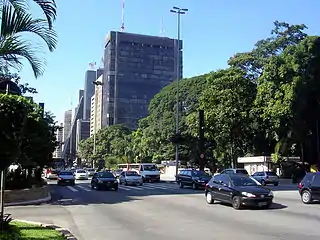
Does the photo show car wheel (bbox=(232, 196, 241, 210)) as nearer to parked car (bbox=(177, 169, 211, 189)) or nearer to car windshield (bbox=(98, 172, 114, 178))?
parked car (bbox=(177, 169, 211, 189))

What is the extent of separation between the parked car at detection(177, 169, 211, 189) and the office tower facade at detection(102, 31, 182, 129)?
66067 millimetres

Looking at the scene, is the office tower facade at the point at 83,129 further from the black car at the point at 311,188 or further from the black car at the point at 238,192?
the black car at the point at 311,188

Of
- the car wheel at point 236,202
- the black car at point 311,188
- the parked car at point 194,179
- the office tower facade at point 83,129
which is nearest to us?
the car wheel at point 236,202

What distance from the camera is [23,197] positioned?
2362cm

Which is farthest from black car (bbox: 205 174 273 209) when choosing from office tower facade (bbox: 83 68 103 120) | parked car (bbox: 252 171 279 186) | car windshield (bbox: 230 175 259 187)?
office tower facade (bbox: 83 68 103 120)

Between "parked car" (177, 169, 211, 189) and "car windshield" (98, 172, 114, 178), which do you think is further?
"car windshield" (98, 172, 114, 178)

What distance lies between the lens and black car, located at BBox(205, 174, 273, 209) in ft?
61.0

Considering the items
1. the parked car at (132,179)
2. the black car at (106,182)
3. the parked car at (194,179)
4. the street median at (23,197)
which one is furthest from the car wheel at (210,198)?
the parked car at (132,179)

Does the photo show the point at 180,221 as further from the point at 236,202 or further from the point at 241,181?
the point at 241,181

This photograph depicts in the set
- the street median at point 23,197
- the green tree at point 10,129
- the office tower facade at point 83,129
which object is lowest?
the street median at point 23,197

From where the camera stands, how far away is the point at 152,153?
282 feet

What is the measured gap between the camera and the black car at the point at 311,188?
69.7 feet

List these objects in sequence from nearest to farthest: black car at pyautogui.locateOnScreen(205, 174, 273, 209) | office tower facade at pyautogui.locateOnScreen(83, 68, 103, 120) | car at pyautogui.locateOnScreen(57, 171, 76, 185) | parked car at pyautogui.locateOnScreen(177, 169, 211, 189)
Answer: black car at pyautogui.locateOnScreen(205, 174, 273, 209) < parked car at pyautogui.locateOnScreen(177, 169, 211, 189) < car at pyautogui.locateOnScreen(57, 171, 76, 185) < office tower facade at pyautogui.locateOnScreen(83, 68, 103, 120)

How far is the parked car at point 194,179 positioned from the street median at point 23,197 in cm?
1306
